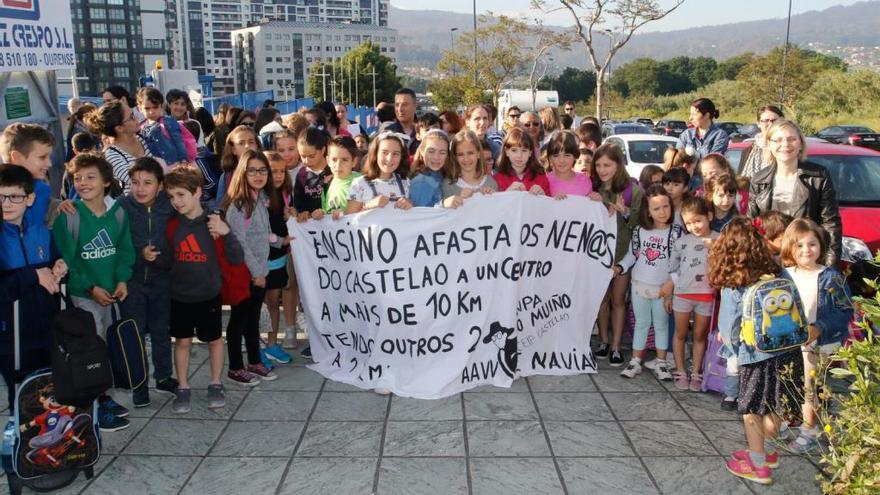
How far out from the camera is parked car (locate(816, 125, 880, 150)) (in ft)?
89.1

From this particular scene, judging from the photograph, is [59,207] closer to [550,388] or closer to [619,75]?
[550,388]

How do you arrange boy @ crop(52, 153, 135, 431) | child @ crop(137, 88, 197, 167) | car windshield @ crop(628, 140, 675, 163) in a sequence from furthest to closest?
car windshield @ crop(628, 140, 675, 163), child @ crop(137, 88, 197, 167), boy @ crop(52, 153, 135, 431)

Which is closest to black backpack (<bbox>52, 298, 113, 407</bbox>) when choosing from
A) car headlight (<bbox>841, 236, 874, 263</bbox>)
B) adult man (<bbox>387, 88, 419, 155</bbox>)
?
adult man (<bbox>387, 88, 419, 155</bbox>)

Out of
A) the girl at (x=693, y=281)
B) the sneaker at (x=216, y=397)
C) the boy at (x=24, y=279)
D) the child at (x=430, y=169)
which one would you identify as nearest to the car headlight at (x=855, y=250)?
the girl at (x=693, y=281)

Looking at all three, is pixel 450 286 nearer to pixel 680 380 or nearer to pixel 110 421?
pixel 680 380

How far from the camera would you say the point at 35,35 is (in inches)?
233

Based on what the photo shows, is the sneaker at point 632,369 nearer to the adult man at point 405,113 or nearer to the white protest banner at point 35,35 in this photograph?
the adult man at point 405,113

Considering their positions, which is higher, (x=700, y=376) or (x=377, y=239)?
(x=377, y=239)

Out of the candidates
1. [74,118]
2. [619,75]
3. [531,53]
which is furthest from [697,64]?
[74,118]

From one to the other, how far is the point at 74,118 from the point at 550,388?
566 cm

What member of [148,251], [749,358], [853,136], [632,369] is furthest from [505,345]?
[853,136]

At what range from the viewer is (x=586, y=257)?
547 cm

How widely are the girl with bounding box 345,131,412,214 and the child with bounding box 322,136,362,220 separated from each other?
0.51ft

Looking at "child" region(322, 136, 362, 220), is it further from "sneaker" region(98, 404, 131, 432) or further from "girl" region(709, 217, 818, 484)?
"girl" region(709, 217, 818, 484)
